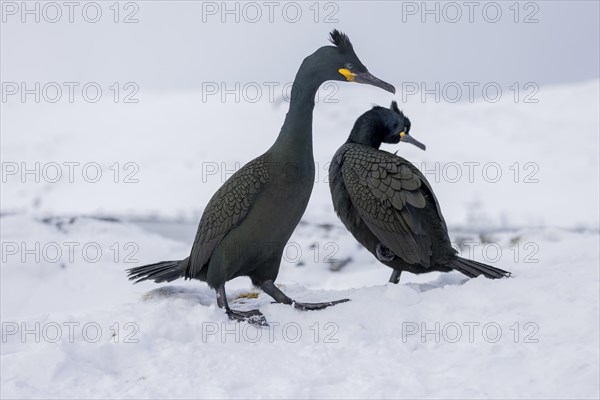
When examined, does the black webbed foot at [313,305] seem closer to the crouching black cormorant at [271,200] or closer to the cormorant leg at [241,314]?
the crouching black cormorant at [271,200]

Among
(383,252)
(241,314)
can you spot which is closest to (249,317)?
(241,314)

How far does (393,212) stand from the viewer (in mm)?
6094

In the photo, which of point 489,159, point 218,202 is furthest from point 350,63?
point 489,159

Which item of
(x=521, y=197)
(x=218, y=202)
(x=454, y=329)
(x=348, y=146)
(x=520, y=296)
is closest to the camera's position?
(x=454, y=329)

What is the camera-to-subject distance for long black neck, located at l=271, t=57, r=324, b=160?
575cm

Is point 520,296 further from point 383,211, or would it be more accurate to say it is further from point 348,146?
point 348,146

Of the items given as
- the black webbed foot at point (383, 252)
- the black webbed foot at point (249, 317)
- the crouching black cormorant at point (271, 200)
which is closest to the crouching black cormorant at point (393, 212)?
the black webbed foot at point (383, 252)

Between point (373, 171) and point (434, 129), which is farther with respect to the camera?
point (434, 129)

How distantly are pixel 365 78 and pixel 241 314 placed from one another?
1938mm

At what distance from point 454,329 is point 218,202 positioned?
1.93 m

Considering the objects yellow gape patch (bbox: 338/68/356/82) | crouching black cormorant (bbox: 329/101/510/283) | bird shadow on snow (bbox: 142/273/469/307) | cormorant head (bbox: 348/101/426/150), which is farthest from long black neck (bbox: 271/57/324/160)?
bird shadow on snow (bbox: 142/273/469/307)

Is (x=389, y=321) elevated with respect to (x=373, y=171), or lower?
lower

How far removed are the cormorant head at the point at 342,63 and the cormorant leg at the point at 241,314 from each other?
1.77 m

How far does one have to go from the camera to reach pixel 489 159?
1806 cm
